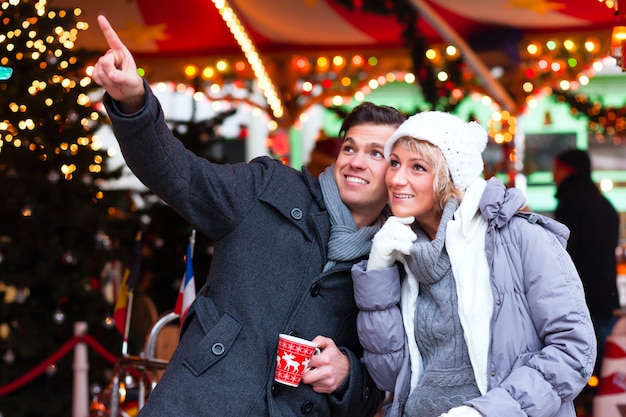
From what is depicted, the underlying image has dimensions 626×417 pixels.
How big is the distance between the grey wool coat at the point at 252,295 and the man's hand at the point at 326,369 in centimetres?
4

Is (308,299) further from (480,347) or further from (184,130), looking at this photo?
(184,130)

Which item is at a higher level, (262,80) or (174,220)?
(262,80)

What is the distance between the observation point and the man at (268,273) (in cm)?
277

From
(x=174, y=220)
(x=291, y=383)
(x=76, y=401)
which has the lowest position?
(x=76, y=401)

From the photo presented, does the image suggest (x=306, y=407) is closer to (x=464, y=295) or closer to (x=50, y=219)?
(x=464, y=295)

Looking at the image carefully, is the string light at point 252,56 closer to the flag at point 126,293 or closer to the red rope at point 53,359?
the red rope at point 53,359

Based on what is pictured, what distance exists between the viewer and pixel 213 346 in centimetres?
279

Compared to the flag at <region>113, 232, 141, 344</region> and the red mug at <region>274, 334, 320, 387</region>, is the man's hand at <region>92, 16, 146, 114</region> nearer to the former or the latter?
the red mug at <region>274, 334, 320, 387</region>

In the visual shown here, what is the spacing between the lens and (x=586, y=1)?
7.95m

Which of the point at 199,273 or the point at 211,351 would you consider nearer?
the point at 211,351

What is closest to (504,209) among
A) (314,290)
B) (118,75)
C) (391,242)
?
(391,242)

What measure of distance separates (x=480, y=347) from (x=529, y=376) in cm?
17

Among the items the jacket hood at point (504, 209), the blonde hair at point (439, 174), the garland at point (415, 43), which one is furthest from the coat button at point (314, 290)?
the garland at point (415, 43)

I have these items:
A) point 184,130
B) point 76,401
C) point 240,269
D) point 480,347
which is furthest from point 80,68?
point 480,347
